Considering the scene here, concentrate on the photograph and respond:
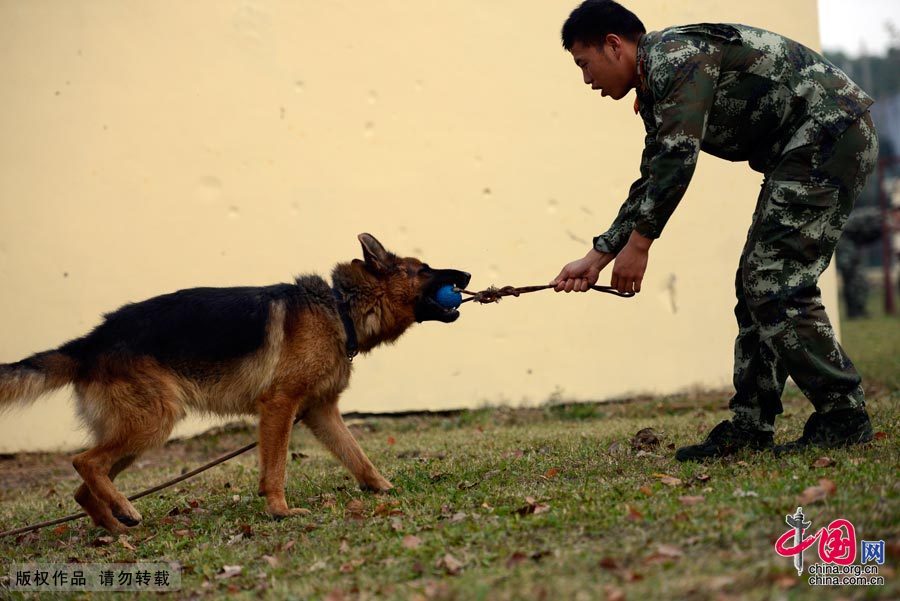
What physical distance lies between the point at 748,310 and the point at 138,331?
338cm

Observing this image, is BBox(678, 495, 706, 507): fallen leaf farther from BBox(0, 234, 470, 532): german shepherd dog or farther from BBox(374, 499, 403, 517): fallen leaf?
BBox(0, 234, 470, 532): german shepherd dog

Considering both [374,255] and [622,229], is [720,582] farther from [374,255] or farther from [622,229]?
[374,255]

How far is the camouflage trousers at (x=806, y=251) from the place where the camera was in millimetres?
4465

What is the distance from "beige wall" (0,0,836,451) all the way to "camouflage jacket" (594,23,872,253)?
4115 millimetres

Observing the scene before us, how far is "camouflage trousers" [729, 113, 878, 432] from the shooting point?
4.46m

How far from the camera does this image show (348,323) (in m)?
5.30

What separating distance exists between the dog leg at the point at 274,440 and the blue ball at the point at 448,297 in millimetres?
1054

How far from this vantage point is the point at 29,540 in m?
5.21

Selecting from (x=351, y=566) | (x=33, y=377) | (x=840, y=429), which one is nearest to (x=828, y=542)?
(x=840, y=429)

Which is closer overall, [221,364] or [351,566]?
[351,566]

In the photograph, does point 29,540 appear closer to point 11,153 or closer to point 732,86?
point 11,153

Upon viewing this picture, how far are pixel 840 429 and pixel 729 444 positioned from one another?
0.61m

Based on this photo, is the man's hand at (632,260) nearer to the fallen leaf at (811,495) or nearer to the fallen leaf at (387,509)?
the fallen leaf at (811,495)

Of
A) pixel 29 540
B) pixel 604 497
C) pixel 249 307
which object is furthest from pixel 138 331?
pixel 604 497
